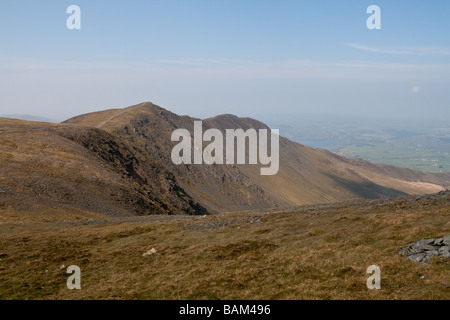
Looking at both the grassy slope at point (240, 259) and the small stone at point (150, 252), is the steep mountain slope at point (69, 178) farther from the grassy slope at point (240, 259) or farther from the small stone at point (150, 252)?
the small stone at point (150, 252)

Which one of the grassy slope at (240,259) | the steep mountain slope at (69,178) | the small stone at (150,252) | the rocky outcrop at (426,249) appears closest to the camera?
the grassy slope at (240,259)

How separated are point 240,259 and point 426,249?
14.1 metres

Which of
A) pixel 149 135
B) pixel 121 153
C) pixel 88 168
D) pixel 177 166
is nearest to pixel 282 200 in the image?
pixel 177 166

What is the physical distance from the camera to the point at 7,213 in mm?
59000

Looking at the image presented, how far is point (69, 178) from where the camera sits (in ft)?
260

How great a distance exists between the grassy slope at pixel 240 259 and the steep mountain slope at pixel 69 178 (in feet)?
63.1

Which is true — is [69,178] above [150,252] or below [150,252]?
above

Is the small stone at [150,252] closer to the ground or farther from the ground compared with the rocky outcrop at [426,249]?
closer to the ground

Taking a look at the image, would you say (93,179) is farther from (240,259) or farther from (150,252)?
(240,259)

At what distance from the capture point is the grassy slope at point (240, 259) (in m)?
21.1

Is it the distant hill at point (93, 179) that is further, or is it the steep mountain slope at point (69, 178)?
the distant hill at point (93, 179)

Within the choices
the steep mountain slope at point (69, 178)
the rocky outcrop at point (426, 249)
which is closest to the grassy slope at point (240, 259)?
the rocky outcrop at point (426, 249)

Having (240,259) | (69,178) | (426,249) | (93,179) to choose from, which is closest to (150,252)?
(240,259)
